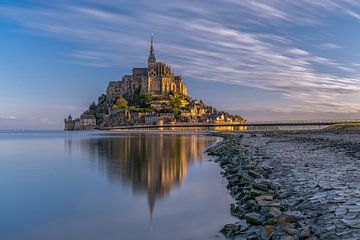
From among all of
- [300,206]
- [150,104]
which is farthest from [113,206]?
[150,104]

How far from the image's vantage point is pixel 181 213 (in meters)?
9.83

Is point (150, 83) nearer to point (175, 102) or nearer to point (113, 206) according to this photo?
point (175, 102)

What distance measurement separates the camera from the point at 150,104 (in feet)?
513

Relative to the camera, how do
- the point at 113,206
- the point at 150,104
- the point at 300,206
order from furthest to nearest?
the point at 150,104 → the point at 113,206 → the point at 300,206

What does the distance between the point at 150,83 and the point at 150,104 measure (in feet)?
34.5

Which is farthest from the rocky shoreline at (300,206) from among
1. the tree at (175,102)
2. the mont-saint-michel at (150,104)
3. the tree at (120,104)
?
the tree at (120,104)

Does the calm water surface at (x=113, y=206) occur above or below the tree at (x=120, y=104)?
below

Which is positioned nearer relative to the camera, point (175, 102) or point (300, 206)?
point (300, 206)

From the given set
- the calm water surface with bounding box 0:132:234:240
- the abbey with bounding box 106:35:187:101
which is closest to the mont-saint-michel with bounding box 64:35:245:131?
the abbey with bounding box 106:35:187:101

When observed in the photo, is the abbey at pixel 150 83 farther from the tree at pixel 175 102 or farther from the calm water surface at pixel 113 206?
the calm water surface at pixel 113 206

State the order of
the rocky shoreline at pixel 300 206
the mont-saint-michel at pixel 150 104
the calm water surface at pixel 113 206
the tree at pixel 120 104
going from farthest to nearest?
the tree at pixel 120 104
the mont-saint-michel at pixel 150 104
the calm water surface at pixel 113 206
the rocky shoreline at pixel 300 206

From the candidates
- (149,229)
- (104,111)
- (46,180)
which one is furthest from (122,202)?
(104,111)

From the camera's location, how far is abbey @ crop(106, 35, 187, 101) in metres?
162

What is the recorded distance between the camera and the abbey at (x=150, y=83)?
161875 mm
